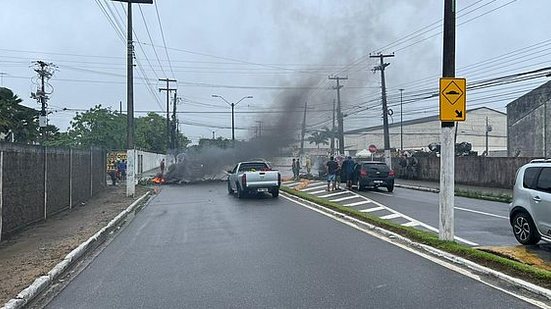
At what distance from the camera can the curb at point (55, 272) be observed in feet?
21.7

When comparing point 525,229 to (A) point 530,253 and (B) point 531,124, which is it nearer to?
(A) point 530,253

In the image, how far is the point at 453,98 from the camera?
1009 cm

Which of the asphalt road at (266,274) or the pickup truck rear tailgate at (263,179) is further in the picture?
the pickup truck rear tailgate at (263,179)

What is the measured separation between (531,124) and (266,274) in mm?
36829

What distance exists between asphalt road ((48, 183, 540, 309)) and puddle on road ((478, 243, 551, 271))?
131cm

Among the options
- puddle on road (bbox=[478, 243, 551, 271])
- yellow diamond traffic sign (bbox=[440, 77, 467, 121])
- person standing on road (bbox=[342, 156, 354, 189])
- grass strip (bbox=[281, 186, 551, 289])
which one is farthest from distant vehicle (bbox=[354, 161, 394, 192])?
yellow diamond traffic sign (bbox=[440, 77, 467, 121])

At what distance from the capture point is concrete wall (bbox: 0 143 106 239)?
36.4ft

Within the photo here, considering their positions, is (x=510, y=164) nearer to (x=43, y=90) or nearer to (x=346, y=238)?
(x=346, y=238)

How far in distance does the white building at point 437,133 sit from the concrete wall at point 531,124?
117ft

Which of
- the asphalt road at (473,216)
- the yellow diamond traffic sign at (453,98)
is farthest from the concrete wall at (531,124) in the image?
the yellow diamond traffic sign at (453,98)

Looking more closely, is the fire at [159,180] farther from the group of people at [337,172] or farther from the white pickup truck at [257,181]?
the white pickup truck at [257,181]

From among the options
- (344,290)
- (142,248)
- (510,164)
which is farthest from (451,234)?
(510,164)

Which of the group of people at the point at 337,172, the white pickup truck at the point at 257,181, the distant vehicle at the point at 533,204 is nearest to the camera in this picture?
the distant vehicle at the point at 533,204

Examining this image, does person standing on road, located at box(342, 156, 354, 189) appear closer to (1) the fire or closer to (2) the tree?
(2) the tree
